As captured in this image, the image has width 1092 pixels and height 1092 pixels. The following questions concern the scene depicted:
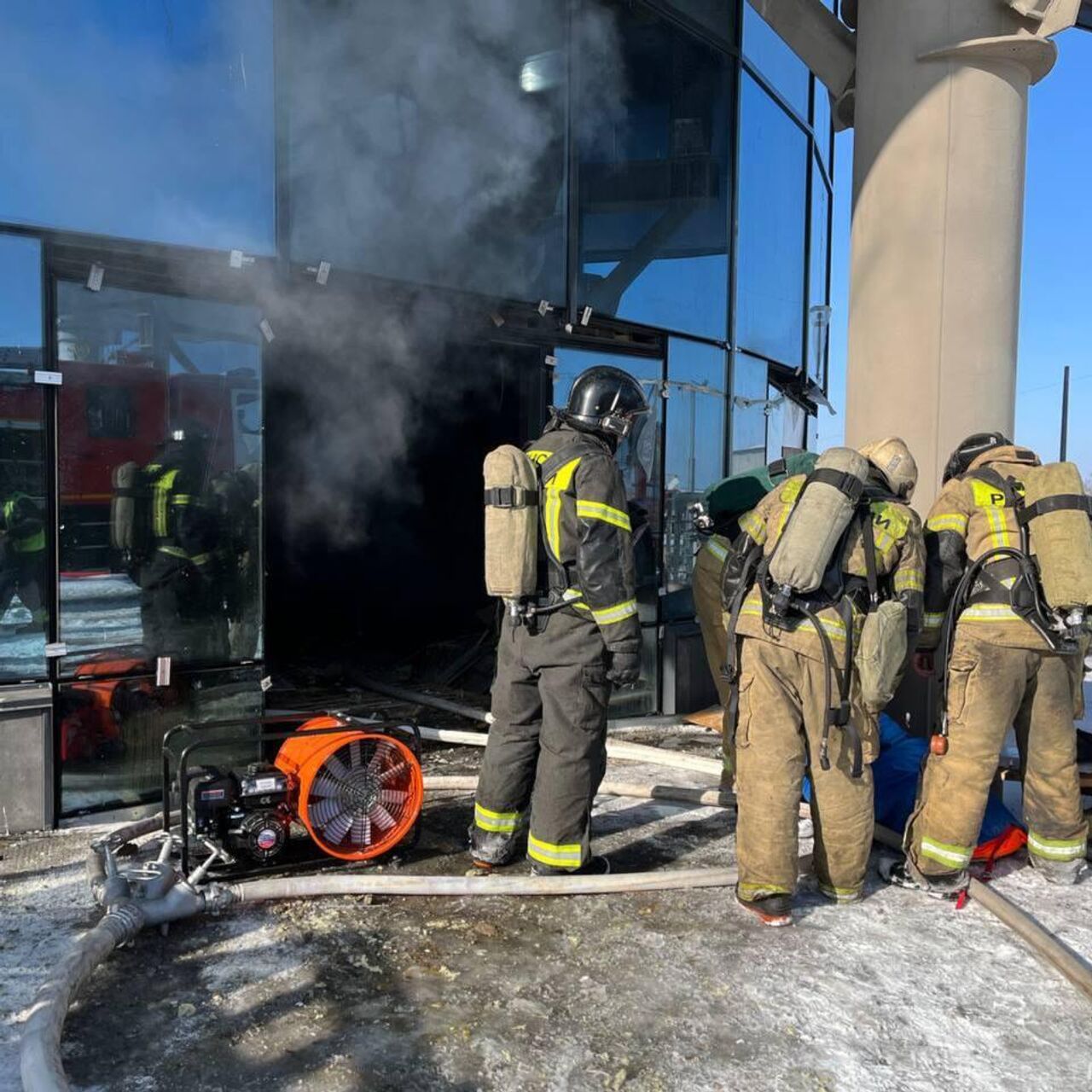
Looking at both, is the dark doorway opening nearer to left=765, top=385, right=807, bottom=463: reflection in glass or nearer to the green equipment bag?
the green equipment bag

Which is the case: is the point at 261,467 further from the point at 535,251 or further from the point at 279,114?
the point at 535,251

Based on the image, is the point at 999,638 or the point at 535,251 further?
the point at 535,251

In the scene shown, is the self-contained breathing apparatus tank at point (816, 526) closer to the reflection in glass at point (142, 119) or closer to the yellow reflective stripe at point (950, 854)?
the yellow reflective stripe at point (950, 854)

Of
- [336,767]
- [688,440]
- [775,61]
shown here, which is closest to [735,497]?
[688,440]

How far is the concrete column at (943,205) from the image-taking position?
5.94m

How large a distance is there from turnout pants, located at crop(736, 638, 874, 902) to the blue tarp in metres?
0.55

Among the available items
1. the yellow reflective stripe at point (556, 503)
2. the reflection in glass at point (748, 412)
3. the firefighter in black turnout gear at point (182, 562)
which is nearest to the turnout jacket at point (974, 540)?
the yellow reflective stripe at point (556, 503)

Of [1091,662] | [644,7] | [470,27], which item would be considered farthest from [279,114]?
[1091,662]

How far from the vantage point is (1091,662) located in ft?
32.1

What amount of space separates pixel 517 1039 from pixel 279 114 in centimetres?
430

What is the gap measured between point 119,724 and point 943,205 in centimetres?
563

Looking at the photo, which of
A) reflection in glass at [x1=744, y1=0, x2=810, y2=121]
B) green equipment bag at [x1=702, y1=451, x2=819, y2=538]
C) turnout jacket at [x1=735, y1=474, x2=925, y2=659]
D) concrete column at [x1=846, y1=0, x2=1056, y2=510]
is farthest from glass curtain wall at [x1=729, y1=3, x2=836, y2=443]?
turnout jacket at [x1=735, y1=474, x2=925, y2=659]

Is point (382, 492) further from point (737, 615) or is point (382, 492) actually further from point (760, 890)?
point (760, 890)

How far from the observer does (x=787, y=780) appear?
347 centimetres
